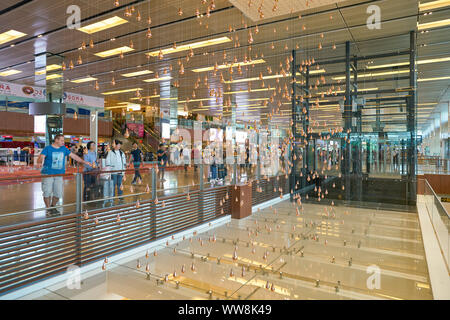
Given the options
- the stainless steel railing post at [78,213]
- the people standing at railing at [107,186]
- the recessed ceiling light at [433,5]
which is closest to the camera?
the stainless steel railing post at [78,213]

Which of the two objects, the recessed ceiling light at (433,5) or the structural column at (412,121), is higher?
the recessed ceiling light at (433,5)

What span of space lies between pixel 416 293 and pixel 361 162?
5.41 metres

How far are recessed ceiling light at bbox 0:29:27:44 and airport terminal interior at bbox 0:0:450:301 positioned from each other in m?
0.05

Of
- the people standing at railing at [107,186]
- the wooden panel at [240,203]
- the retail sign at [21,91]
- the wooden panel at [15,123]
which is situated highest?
the retail sign at [21,91]

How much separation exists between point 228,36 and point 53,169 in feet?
17.2

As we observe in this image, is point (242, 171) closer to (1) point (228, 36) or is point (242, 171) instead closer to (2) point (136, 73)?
(1) point (228, 36)

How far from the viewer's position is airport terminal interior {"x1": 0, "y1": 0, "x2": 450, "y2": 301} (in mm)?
3377

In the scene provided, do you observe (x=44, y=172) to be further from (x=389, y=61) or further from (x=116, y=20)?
(x=389, y=61)

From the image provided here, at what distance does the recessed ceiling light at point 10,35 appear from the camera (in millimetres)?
6996

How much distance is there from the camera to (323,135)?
8766 mm

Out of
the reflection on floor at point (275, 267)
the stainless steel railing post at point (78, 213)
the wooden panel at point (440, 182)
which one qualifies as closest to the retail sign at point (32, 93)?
the stainless steel railing post at point (78, 213)

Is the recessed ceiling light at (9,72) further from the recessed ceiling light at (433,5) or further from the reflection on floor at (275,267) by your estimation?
the recessed ceiling light at (433,5)

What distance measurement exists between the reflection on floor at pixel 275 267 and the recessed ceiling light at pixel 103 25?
4920 millimetres
